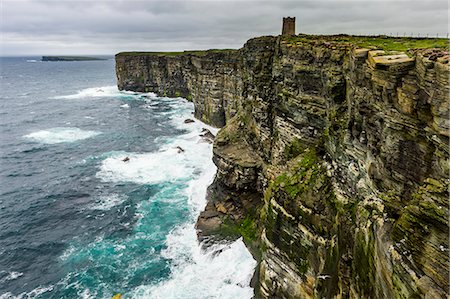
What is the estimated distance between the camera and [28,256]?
123ft

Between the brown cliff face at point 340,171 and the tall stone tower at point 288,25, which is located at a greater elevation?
the tall stone tower at point 288,25

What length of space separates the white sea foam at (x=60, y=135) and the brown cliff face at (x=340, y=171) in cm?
4880

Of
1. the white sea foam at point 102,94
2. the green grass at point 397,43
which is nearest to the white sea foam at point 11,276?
the green grass at point 397,43

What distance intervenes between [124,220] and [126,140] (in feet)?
120

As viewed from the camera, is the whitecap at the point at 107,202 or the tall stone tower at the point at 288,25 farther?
the whitecap at the point at 107,202

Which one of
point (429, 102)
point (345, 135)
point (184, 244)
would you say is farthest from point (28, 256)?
point (429, 102)

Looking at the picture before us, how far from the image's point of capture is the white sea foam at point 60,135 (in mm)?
77562

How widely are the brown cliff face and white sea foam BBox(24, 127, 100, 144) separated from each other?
4880 centimetres

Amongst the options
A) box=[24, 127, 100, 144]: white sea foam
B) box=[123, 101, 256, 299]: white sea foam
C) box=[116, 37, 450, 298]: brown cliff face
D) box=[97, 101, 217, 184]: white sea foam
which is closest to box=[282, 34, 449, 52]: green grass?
box=[116, 37, 450, 298]: brown cliff face

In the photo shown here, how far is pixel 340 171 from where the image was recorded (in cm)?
2345

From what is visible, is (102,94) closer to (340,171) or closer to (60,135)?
(60,135)

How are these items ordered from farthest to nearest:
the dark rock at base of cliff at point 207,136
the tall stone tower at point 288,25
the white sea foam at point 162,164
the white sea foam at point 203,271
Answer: the dark rock at base of cliff at point 207,136, the white sea foam at point 162,164, the tall stone tower at point 288,25, the white sea foam at point 203,271

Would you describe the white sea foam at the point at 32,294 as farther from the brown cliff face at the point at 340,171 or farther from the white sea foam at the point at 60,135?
the white sea foam at the point at 60,135

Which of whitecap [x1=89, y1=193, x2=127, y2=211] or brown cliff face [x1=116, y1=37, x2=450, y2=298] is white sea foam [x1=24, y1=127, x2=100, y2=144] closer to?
whitecap [x1=89, y1=193, x2=127, y2=211]
